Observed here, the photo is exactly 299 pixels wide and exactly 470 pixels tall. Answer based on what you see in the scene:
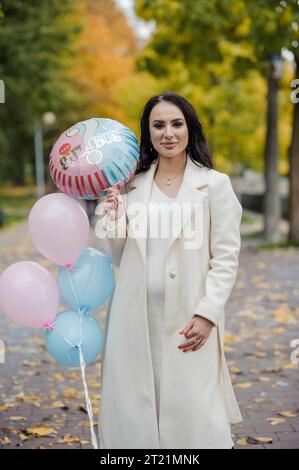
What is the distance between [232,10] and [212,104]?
899 centimetres

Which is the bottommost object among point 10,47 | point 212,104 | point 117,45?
point 212,104

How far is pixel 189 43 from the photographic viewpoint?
1353cm

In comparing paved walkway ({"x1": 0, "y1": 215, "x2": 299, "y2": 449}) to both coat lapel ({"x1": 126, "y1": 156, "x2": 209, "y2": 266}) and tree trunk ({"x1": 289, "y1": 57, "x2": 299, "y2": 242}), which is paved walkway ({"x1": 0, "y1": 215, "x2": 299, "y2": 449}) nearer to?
coat lapel ({"x1": 126, "y1": 156, "x2": 209, "y2": 266})

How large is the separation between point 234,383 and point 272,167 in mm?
9686

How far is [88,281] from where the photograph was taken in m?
2.96

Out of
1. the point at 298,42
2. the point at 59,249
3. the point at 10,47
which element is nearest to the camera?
the point at 59,249

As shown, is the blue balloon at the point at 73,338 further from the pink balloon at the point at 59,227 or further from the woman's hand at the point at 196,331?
the woman's hand at the point at 196,331

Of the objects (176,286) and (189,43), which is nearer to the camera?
(176,286)

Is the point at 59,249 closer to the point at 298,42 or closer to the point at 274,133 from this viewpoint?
the point at 298,42

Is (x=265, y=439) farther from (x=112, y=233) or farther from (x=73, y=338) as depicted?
(x=112, y=233)

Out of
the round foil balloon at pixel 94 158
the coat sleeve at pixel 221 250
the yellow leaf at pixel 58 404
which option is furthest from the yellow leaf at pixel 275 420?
the round foil balloon at pixel 94 158

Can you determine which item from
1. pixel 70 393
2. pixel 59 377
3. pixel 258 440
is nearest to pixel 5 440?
pixel 70 393

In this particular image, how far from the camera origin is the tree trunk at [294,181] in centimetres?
1357

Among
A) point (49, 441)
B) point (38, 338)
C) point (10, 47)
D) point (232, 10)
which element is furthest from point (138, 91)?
point (49, 441)
